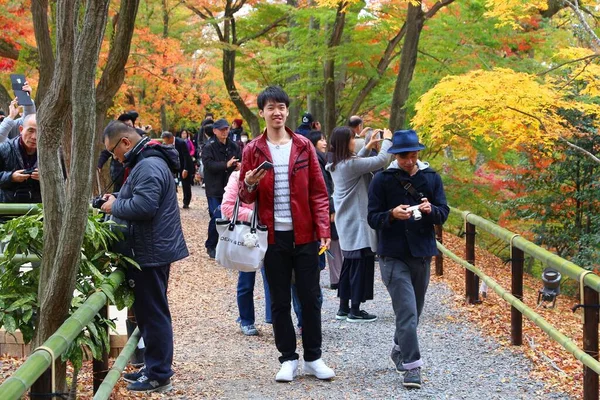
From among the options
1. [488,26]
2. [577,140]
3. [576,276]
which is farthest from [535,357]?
[488,26]

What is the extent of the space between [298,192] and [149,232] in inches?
43.0

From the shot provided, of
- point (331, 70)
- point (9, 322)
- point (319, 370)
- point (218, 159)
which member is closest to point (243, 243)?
point (319, 370)

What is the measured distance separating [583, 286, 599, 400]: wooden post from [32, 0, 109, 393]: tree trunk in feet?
10.6

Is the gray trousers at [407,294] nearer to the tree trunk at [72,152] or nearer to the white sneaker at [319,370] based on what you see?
the white sneaker at [319,370]

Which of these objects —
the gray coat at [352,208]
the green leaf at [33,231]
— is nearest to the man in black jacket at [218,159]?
the gray coat at [352,208]

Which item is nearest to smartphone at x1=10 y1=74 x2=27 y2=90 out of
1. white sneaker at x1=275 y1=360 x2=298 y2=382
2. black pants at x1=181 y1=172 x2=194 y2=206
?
white sneaker at x1=275 y1=360 x2=298 y2=382

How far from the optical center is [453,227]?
1998cm

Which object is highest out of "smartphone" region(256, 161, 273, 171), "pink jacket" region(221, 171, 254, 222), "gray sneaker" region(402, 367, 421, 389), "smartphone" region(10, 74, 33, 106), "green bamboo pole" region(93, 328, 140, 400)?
"smartphone" region(10, 74, 33, 106)

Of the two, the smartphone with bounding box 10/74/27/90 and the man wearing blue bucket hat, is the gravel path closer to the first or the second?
the man wearing blue bucket hat

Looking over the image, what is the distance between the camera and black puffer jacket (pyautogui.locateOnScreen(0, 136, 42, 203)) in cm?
760

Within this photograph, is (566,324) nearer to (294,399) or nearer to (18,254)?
(294,399)

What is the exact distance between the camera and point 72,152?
157 inches

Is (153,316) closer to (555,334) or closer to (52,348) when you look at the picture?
(52,348)

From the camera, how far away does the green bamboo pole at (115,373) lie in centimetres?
417
